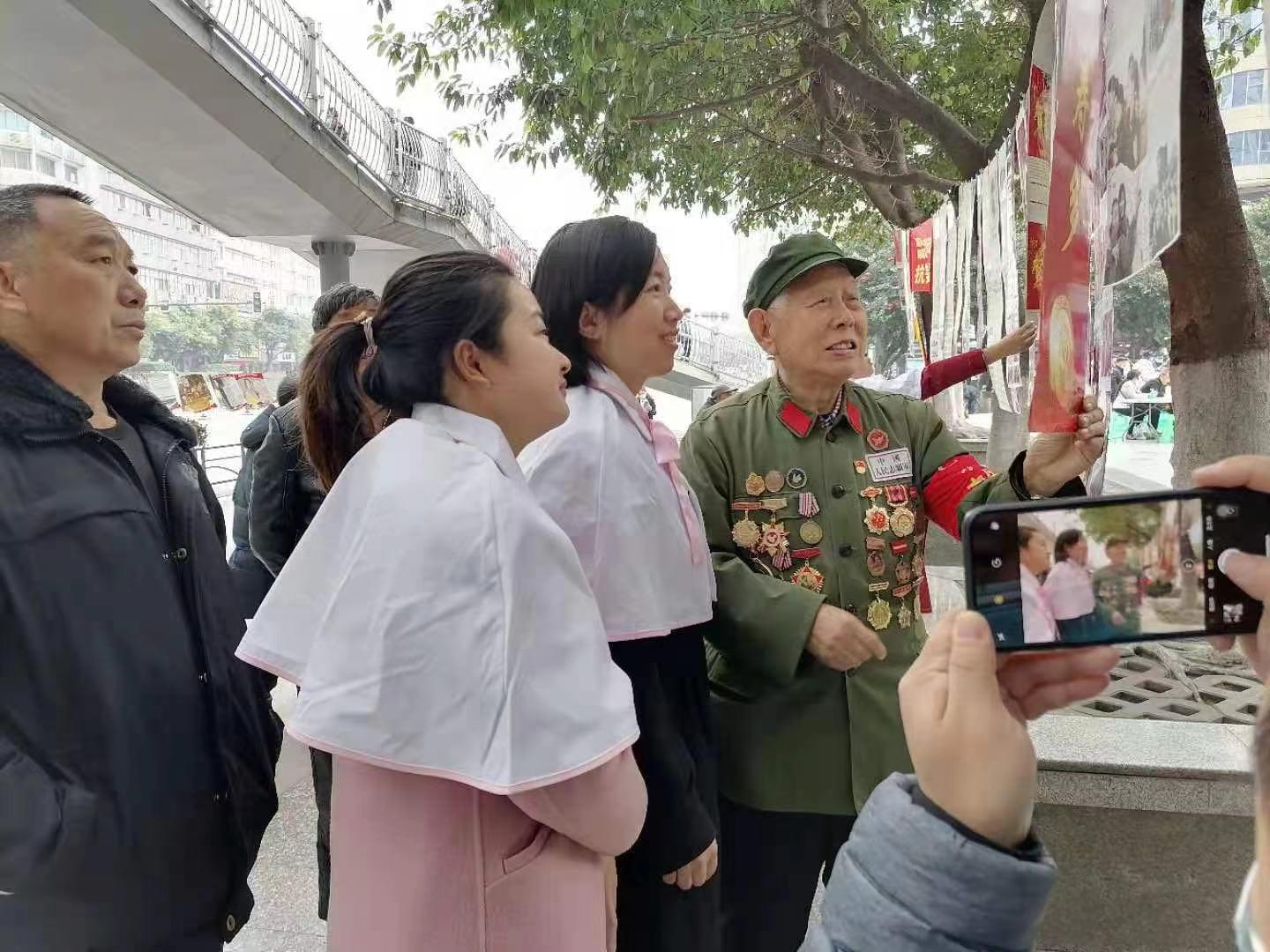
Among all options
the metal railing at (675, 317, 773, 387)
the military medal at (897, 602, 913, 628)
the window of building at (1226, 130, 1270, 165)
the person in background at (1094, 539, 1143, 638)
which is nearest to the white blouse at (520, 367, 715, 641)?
the military medal at (897, 602, 913, 628)

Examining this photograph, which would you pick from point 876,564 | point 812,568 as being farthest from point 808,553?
point 876,564

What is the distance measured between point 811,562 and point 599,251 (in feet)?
2.30

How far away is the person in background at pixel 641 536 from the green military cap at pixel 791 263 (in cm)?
27

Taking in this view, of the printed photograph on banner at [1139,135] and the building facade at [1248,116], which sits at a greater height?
the building facade at [1248,116]

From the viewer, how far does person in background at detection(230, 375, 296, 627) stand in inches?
112

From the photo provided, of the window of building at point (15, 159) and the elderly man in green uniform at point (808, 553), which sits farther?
the window of building at point (15, 159)

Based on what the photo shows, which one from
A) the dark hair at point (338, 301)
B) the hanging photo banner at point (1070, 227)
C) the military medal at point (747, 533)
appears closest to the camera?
the hanging photo banner at point (1070, 227)

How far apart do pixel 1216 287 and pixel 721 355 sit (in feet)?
56.9

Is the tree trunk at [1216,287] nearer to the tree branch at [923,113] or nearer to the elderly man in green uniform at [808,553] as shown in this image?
the elderly man in green uniform at [808,553]

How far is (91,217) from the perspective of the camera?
1.46 metres

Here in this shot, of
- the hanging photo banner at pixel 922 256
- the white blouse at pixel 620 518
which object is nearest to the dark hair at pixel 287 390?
the white blouse at pixel 620 518

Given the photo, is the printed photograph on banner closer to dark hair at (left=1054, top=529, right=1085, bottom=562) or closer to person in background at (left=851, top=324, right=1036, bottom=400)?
dark hair at (left=1054, top=529, right=1085, bottom=562)

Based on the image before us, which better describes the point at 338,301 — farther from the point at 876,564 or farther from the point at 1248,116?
the point at 1248,116

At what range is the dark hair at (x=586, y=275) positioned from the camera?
5.05ft
